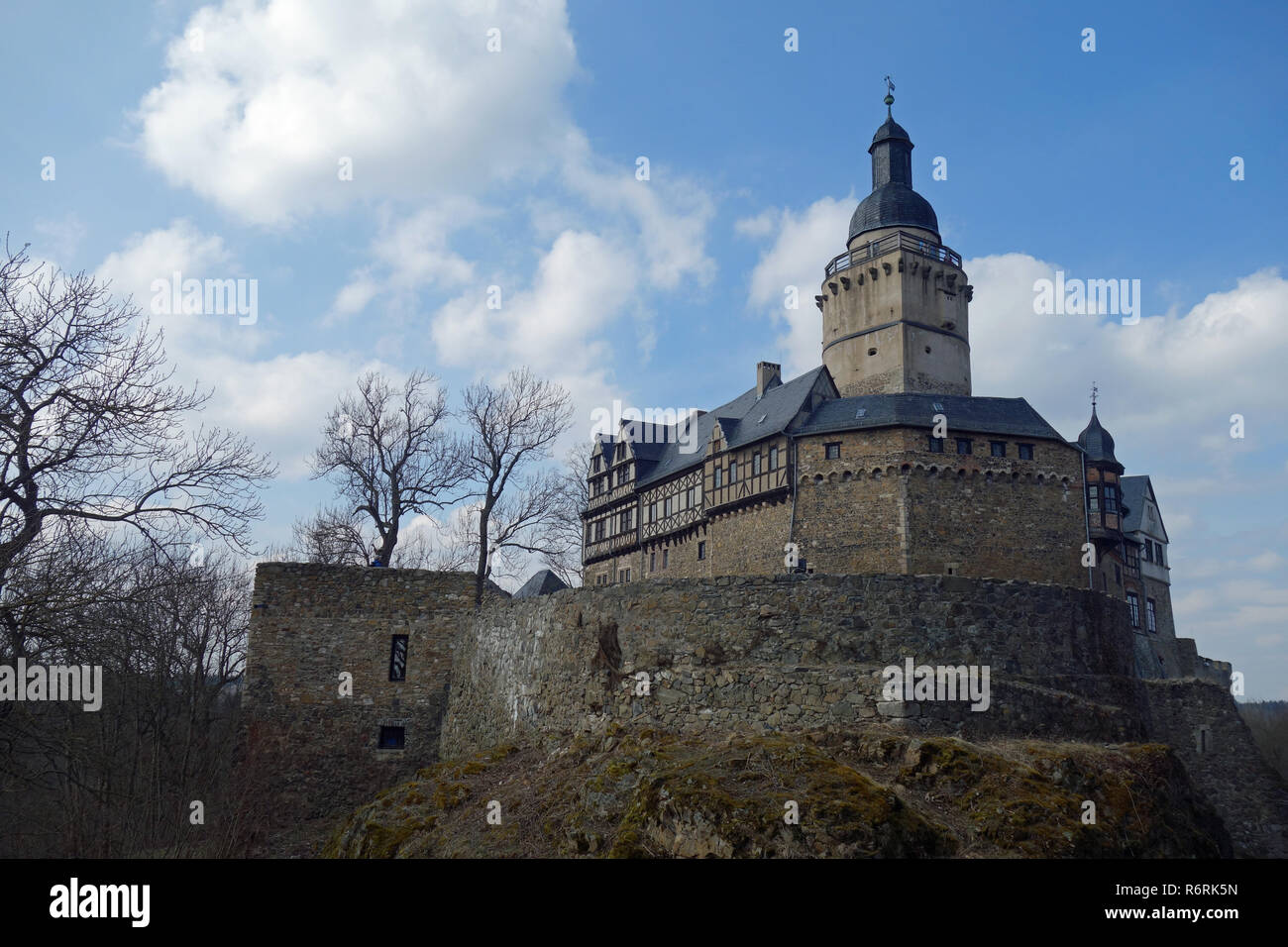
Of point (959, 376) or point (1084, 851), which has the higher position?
point (959, 376)

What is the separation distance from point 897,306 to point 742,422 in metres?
8.21

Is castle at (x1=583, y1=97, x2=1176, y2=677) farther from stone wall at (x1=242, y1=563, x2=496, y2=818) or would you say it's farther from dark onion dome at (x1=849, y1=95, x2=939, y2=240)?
stone wall at (x1=242, y1=563, x2=496, y2=818)

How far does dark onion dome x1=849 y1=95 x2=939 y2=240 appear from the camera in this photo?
4284 centimetres

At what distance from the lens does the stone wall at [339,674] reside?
73.5 ft

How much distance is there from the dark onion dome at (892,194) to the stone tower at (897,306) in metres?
0.06

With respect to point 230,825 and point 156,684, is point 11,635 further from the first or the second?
point 156,684

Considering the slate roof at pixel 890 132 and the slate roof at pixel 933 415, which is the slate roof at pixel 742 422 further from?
the slate roof at pixel 890 132

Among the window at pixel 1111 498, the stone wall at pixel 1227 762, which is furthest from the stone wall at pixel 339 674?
the window at pixel 1111 498

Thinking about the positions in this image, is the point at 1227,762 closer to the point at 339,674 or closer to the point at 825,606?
the point at 825,606

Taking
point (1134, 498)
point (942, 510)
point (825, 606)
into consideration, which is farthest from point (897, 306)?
point (825, 606)

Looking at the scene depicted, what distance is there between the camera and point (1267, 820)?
79.9ft

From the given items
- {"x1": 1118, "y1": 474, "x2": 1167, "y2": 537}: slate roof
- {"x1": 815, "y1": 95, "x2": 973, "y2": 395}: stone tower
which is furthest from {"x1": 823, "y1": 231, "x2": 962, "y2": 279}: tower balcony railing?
{"x1": 1118, "y1": 474, "x2": 1167, "y2": 537}: slate roof
